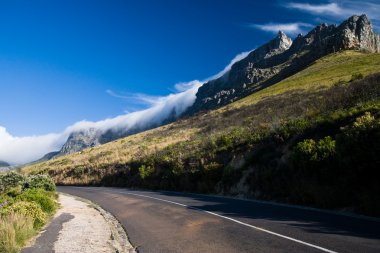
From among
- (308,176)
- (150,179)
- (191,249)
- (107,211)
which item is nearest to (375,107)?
(308,176)

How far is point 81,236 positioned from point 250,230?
4.96 m

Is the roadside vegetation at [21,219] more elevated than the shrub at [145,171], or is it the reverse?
the shrub at [145,171]

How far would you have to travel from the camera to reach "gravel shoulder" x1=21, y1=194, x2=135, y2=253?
1020 cm

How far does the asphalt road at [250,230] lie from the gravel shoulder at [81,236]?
0.45 metres

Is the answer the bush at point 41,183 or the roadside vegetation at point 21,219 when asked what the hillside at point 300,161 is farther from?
the roadside vegetation at point 21,219

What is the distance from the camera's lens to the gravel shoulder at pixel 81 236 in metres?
10.2

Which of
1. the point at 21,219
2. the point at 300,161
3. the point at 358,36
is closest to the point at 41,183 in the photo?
the point at 21,219

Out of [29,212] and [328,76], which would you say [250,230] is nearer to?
[29,212]

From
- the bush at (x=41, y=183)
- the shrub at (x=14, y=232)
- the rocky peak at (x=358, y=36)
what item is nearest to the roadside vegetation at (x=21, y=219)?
the shrub at (x=14, y=232)

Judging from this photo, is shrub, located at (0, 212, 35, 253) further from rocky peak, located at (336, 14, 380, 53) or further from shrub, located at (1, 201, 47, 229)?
rocky peak, located at (336, 14, 380, 53)

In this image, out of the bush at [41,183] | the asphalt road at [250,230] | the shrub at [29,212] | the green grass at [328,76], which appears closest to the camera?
the asphalt road at [250,230]

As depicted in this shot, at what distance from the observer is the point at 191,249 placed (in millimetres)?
9789

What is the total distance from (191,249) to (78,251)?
2.80m

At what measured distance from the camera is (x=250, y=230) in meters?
11.3
